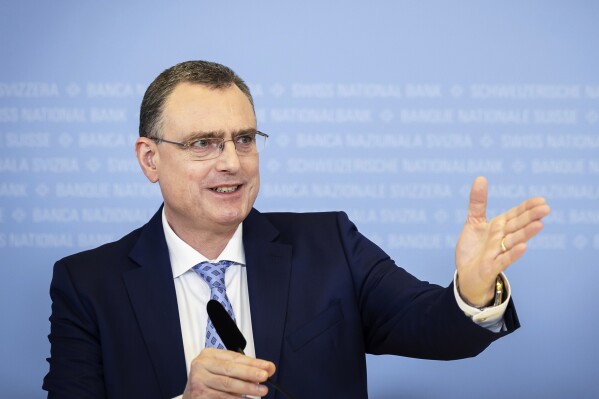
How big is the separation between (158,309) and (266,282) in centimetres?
29

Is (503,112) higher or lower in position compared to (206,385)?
higher

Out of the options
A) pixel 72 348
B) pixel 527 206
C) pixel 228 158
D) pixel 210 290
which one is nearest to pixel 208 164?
pixel 228 158

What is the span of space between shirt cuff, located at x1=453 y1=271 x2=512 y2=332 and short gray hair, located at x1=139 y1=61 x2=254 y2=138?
822 millimetres

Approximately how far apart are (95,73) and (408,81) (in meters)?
1.15

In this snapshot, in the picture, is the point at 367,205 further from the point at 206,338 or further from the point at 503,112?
the point at 206,338

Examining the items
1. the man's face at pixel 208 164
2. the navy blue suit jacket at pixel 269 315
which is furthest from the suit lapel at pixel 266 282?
the man's face at pixel 208 164

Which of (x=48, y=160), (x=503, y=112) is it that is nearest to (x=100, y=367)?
(x=48, y=160)

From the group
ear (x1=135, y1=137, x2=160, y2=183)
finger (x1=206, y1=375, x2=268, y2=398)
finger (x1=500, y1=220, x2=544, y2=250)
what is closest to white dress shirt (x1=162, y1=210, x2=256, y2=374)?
ear (x1=135, y1=137, x2=160, y2=183)

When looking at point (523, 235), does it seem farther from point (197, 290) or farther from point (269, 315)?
point (197, 290)

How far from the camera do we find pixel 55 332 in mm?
2164

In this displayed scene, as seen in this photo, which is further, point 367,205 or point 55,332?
point 367,205

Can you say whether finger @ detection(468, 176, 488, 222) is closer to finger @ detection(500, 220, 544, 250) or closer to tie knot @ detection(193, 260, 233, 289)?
finger @ detection(500, 220, 544, 250)

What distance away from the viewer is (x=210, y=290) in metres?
2.18

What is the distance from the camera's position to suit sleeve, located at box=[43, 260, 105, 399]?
2.04 meters
